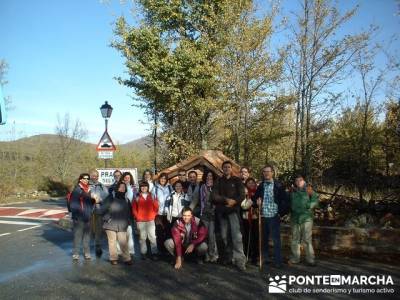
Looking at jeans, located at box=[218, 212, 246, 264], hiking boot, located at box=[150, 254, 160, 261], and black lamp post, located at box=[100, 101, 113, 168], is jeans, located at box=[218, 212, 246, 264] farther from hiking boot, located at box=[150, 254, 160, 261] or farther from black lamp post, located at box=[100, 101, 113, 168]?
black lamp post, located at box=[100, 101, 113, 168]

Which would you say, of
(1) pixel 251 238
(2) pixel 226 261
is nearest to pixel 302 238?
(1) pixel 251 238

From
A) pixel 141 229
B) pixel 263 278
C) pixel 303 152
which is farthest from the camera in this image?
pixel 303 152

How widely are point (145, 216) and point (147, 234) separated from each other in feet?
1.35

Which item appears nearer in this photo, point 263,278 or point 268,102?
point 263,278

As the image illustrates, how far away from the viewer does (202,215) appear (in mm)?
8617

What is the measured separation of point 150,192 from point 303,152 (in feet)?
18.8

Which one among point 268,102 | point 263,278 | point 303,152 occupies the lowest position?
point 263,278

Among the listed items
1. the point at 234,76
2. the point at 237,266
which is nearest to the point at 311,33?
the point at 234,76

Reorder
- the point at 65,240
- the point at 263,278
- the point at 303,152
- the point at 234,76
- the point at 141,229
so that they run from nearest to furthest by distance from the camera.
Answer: the point at 263,278, the point at 141,229, the point at 65,240, the point at 303,152, the point at 234,76

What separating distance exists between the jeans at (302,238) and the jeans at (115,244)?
335 centimetres

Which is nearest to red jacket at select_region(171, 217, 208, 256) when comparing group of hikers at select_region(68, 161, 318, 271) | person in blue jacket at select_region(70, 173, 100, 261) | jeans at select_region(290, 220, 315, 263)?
group of hikers at select_region(68, 161, 318, 271)

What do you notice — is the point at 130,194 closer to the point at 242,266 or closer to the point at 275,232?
the point at 242,266

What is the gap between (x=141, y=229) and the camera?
8.87 metres

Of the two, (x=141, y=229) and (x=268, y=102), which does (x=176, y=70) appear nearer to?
(x=268, y=102)
